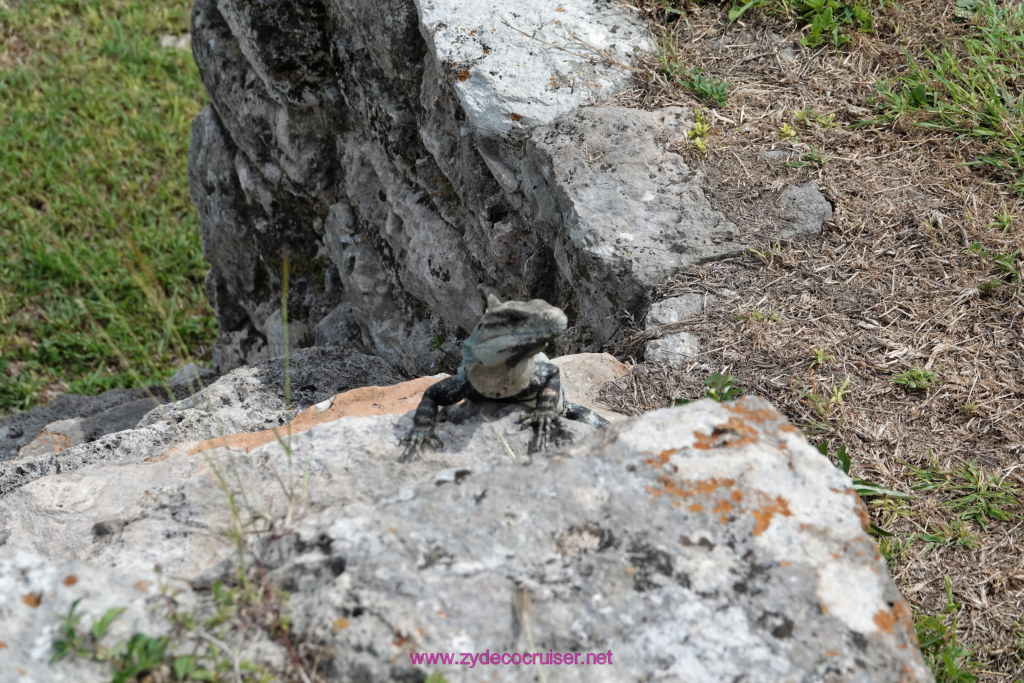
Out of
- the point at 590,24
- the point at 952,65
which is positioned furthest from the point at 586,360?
the point at 952,65

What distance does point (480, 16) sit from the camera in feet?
17.6

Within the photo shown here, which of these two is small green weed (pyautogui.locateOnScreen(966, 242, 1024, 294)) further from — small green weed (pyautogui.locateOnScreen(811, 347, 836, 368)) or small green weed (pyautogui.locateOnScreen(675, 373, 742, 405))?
small green weed (pyautogui.locateOnScreen(675, 373, 742, 405))

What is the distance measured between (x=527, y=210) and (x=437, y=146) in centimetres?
92

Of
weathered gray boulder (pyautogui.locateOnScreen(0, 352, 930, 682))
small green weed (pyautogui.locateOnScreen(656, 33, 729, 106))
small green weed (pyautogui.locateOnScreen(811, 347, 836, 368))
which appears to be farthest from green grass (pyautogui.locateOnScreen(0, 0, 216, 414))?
weathered gray boulder (pyautogui.locateOnScreen(0, 352, 930, 682))

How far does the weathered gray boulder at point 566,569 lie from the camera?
1977 mm

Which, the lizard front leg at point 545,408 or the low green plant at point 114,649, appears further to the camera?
the lizard front leg at point 545,408

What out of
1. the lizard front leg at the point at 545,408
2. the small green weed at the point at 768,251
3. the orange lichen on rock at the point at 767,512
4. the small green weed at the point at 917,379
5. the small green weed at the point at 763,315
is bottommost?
the small green weed at the point at 917,379

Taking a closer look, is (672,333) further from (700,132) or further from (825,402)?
(700,132)

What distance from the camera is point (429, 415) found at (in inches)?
126

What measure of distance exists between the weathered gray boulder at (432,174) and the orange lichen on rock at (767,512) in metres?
2.28

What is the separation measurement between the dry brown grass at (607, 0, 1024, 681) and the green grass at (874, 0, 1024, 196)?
3.9 inches

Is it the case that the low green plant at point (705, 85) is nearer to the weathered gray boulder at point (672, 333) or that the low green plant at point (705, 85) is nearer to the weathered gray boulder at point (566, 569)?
the weathered gray boulder at point (672, 333)

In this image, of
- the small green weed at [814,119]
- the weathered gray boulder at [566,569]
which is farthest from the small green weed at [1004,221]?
the weathered gray boulder at [566,569]

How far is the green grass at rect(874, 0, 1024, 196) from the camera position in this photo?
471cm
